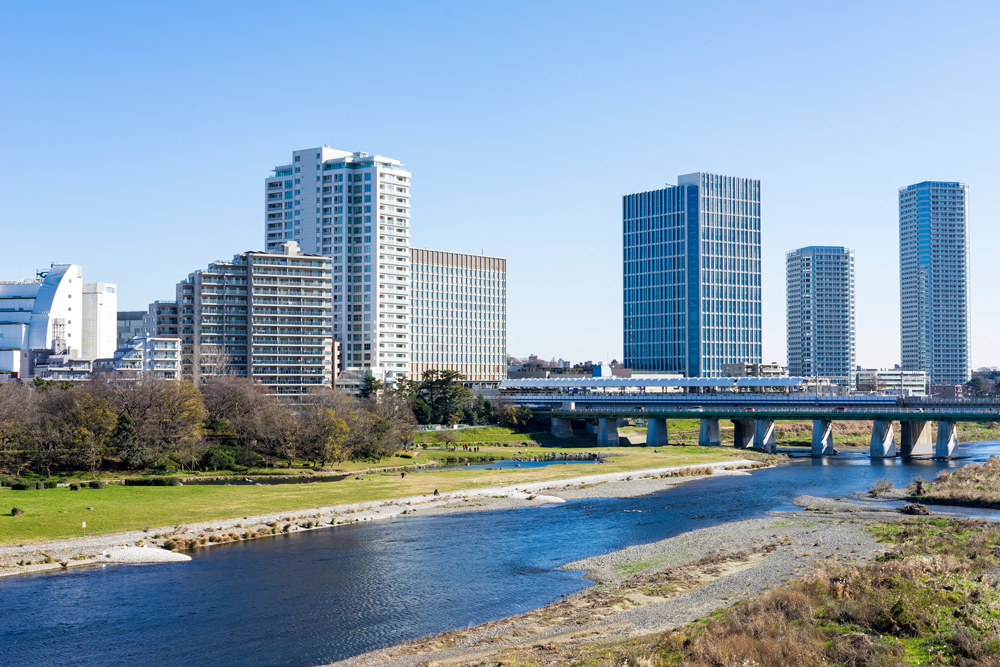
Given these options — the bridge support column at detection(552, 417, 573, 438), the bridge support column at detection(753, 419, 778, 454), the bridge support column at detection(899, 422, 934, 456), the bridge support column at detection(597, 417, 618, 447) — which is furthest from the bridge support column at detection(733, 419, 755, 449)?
the bridge support column at detection(552, 417, 573, 438)

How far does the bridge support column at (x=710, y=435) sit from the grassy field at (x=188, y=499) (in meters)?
53.3

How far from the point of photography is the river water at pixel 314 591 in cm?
4378

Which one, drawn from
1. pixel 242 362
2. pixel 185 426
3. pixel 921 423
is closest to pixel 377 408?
pixel 185 426

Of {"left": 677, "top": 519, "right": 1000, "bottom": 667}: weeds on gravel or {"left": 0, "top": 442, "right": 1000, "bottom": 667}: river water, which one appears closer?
{"left": 677, "top": 519, "right": 1000, "bottom": 667}: weeds on gravel

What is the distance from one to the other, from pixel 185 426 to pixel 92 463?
15.2 metres

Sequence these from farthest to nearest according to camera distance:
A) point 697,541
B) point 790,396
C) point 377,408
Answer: point 790,396 → point 377,408 → point 697,541

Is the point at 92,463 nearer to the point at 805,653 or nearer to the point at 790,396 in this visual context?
the point at 805,653

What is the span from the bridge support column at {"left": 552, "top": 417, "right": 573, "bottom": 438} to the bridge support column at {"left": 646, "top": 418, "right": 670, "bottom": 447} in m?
18.0

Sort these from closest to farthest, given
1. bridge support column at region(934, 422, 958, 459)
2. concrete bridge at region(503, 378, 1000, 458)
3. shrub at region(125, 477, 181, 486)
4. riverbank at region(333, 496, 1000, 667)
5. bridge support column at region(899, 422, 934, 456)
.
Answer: riverbank at region(333, 496, 1000, 667) → shrub at region(125, 477, 181, 486) → bridge support column at region(934, 422, 958, 459) → concrete bridge at region(503, 378, 1000, 458) → bridge support column at region(899, 422, 934, 456)

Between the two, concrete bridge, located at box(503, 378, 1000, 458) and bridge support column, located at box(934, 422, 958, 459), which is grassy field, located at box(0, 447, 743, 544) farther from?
bridge support column, located at box(934, 422, 958, 459)

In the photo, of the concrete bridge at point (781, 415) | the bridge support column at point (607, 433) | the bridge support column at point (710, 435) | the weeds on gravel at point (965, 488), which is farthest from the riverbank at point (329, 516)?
the bridge support column at point (607, 433)

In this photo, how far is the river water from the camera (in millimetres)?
43781

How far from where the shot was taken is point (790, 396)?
177 m

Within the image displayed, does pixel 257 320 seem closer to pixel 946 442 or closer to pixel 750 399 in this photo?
pixel 750 399
